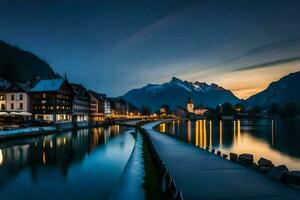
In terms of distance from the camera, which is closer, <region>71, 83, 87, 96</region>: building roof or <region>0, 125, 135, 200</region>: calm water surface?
<region>0, 125, 135, 200</region>: calm water surface

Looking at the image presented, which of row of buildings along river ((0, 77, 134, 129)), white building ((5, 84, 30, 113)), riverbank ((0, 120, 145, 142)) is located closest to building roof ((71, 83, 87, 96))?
row of buildings along river ((0, 77, 134, 129))

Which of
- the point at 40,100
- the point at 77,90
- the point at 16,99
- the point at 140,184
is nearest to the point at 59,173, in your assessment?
the point at 140,184

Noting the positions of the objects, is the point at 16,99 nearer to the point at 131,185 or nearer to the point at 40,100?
the point at 40,100

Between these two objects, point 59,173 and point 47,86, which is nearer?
point 59,173

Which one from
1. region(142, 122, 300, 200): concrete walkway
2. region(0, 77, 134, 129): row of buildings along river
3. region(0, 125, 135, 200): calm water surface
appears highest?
region(0, 77, 134, 129): row of buildings along river

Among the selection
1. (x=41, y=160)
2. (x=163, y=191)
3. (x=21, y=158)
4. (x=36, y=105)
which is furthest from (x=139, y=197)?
(x=36, y=105)

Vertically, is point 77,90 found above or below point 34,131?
above

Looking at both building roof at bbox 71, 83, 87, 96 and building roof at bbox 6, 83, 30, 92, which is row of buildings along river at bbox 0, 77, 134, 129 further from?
building roof at bbox 71, 83, 87, 96

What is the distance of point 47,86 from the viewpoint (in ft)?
350

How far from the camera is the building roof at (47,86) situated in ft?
344

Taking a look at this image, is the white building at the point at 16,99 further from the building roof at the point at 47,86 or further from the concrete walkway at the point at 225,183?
the concrete walkway at the point at 225,183

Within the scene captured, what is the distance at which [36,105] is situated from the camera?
4139 inches

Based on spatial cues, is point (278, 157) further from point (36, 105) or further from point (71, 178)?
point (36, 105)

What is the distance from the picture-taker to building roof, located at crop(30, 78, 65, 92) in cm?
10500
